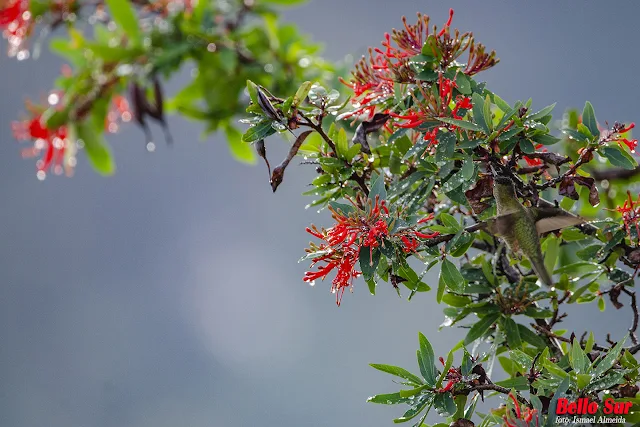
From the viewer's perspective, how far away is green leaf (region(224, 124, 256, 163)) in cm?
140

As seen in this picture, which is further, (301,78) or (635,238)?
(301,78)

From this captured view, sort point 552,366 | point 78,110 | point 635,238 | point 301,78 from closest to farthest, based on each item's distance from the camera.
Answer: point 552,366
point 635,238
point 78,110
point 301,78

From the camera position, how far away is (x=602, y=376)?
62 centimetres

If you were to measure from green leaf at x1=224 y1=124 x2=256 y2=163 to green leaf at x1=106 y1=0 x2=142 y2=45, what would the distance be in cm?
29

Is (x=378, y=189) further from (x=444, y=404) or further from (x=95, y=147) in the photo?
(x=95, y=147)

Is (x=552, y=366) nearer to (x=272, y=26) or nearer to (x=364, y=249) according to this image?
(x=364, y=249)

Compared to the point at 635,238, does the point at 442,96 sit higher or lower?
higher

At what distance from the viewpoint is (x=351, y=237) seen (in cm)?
62

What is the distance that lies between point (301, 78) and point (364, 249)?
77 centimetres

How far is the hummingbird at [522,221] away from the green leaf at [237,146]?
84 cm

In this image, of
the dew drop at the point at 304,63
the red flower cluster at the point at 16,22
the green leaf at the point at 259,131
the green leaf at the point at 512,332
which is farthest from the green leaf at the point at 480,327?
the red flower cluster at the point at 16,22

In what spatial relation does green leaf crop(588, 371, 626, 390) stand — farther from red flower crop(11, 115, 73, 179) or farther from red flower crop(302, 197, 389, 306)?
red flower crop(11, 115, 73, 179)

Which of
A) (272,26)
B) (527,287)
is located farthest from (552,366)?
(272,26)

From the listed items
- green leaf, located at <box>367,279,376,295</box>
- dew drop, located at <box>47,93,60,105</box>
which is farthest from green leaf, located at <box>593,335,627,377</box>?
dew drop, located at <box>47,93,60,105</box>
